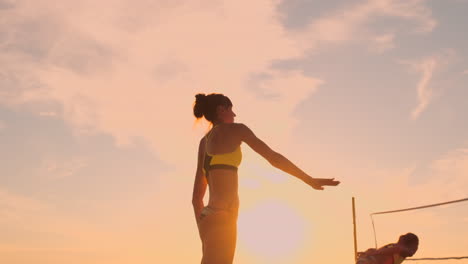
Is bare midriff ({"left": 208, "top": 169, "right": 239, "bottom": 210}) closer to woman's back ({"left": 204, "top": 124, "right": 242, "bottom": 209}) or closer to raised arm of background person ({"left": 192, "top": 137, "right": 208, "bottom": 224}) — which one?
woman's back ({"left": 204, "top": 124, "right": 242, "bottom": 209})

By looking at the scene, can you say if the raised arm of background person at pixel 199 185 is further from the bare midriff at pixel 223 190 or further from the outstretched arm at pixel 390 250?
the outstretched arm at pixel 390 250

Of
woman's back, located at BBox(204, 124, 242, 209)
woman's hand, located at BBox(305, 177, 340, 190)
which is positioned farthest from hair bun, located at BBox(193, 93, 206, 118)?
woman's hand, located at BBox(305, 177, 340, 190)

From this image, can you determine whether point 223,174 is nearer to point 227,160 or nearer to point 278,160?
point 227,160

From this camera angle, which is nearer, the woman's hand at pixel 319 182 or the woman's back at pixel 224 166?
the woman's hand at pixel 319 182

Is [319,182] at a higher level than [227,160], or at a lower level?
lower

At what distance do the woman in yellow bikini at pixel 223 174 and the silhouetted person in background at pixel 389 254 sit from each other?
8.95 ft

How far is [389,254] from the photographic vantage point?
21.8ft

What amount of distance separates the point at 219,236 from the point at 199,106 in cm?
111

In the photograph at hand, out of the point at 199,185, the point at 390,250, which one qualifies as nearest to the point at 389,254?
the point at 390,250

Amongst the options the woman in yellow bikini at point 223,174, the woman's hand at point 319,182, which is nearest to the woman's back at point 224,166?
the woman in yellow bikini at point 223,174

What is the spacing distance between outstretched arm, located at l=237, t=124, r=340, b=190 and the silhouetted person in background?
9.66 feet

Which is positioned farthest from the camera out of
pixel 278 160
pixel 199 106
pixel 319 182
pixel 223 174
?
pixel 199 106

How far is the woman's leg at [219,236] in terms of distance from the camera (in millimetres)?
4242

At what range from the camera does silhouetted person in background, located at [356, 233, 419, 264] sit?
6.61 metres
